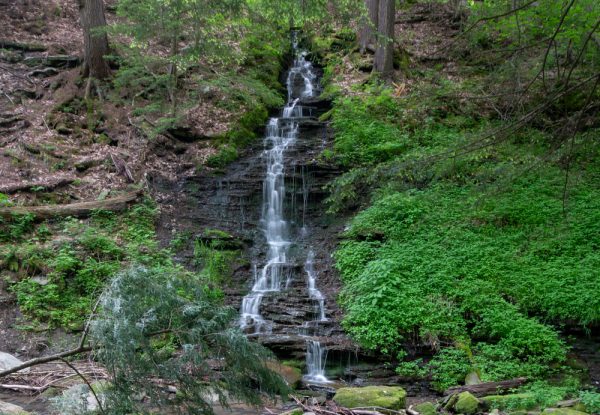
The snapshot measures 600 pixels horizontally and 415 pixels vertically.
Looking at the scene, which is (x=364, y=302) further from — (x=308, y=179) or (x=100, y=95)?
(x=100, y=95)

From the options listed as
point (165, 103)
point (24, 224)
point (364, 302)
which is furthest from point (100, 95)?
point (364, 302)

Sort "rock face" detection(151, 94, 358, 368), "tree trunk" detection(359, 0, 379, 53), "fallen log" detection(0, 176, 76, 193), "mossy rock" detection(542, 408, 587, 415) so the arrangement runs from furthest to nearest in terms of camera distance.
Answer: "tree trunk" detection(359, 0, 379, 53) → "fallen log" detection(0, 176, 76, 193) → "rock face" detection(151, 94, 358, 368) → "mossy rock" detection(542, 408, 587, 415)

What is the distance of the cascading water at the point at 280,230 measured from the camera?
9.43 m

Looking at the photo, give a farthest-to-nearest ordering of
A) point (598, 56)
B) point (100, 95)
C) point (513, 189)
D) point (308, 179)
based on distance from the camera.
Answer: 1. point (100, 95)
2. point (308, 179)
3. point (513, 189)
4. point (598, 56)

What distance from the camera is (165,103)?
50.5 ft

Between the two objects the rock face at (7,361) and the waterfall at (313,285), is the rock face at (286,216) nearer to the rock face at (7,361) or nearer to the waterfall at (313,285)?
the waterfall at (313,285)

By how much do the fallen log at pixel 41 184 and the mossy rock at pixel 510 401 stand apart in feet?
34.1

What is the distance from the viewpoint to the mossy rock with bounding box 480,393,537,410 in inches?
260

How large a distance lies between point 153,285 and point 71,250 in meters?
6.68

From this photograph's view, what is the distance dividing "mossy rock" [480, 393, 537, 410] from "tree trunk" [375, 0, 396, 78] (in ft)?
41.5

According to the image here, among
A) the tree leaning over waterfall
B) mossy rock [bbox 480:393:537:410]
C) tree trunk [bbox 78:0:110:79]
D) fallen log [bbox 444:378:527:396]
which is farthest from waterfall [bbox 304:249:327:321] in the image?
tree trunk [bbox 78:0:110:79]

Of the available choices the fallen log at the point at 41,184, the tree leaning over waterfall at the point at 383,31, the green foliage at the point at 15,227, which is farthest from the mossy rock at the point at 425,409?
the tree leaning over waterfall at the point at 383,31

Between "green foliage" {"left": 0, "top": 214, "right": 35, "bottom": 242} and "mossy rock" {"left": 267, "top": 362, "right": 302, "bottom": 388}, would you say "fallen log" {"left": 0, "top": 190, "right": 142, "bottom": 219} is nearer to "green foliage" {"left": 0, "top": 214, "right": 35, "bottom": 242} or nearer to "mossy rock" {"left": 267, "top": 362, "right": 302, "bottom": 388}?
"green foliage" {"left": 0, "top": 214, "right": 35, "bottom": 242}

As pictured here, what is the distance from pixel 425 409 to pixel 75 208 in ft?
28.8
